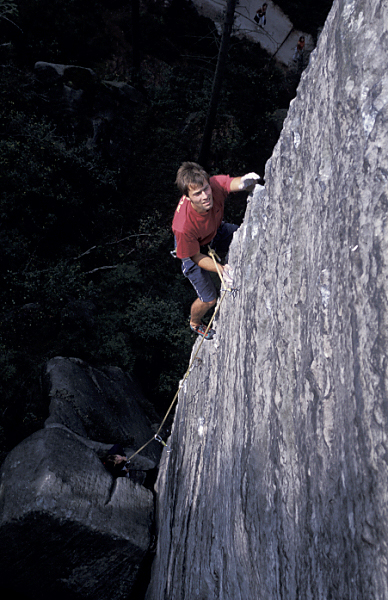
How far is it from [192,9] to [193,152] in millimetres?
7760

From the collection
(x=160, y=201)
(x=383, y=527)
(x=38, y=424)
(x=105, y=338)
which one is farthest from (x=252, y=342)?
(x=160, y=201)

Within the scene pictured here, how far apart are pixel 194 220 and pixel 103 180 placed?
7147mm

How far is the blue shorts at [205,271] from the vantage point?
12.5 ft

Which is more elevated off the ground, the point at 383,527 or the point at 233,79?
the point at 233,79

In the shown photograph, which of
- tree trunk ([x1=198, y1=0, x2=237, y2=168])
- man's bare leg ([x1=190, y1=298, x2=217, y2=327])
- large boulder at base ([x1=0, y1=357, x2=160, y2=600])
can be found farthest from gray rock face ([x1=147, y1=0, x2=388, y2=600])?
tree trunk ([x1=198, y1=0, x2=237, y2=168])

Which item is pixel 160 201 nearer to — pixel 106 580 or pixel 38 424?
pixel 38 424

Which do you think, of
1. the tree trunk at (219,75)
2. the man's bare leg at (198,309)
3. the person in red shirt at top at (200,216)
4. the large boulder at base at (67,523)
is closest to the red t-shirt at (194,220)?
the person in red shirt at top at (200,216)

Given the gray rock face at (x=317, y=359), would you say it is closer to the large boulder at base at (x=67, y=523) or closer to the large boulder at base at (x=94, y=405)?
the large boulder at base at (x=67, y=523)

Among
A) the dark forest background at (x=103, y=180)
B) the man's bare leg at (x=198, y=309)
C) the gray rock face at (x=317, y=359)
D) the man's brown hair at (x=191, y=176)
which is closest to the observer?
the gray rock face at (x=317, y=359)

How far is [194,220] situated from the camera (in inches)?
129

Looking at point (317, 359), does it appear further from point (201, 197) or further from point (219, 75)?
point (219, 75)

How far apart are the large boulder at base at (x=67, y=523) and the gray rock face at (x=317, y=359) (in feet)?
6.38

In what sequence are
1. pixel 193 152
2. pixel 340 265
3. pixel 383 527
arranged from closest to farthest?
pixel 383 527, pixel 340 265, pixel 193 152

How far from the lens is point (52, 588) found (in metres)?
4.20
